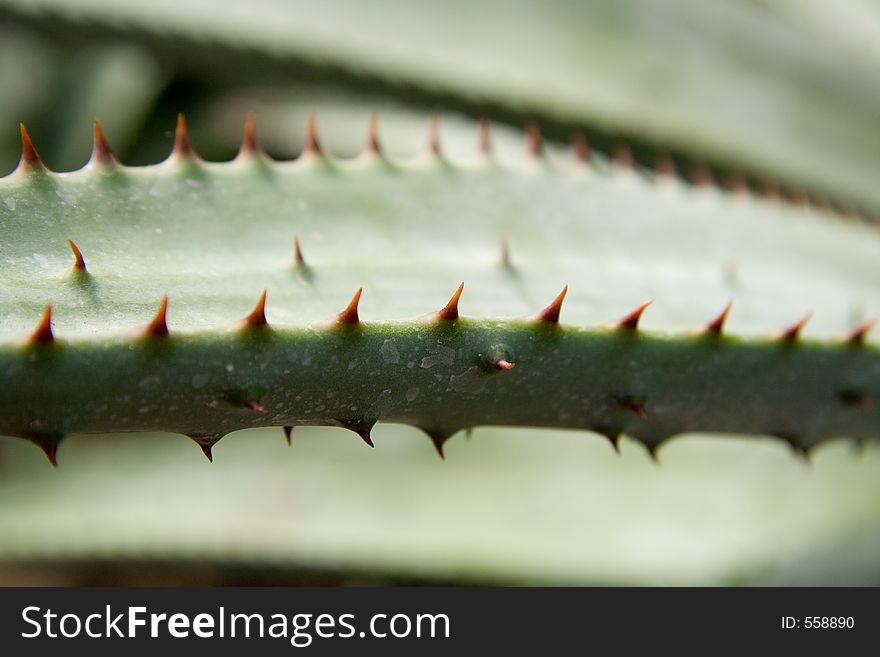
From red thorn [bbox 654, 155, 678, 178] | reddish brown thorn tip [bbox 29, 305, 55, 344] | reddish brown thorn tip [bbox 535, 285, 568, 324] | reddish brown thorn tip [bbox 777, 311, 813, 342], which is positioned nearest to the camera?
reddish brown thorn tip [bbox 29, 305, 55, 344]

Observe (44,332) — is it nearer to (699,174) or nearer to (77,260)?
(77,260)

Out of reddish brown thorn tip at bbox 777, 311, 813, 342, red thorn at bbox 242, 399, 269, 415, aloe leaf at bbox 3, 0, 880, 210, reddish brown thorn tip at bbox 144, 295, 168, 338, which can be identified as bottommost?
red thorn at bbox 242, 399, 269, 415

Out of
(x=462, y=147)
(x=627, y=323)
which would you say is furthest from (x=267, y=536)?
(x=627, y=323)

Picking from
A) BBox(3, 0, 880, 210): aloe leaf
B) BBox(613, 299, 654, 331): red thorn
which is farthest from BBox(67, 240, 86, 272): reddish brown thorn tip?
BBox(3, 0, 880, 210): aloe leaf

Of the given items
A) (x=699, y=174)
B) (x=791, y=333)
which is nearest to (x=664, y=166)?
(x=699, y=174)

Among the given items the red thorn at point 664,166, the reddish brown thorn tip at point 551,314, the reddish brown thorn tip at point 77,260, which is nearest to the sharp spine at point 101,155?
the reddish brown thorn tip at point 77,260

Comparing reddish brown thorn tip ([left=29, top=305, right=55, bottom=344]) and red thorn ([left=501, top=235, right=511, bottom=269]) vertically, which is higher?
red thorn ([left=501, top=235, right=511, bottom=269])

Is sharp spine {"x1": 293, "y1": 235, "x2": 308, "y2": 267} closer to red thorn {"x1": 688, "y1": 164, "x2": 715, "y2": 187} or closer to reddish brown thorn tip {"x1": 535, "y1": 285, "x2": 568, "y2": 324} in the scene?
reddish brown thorn tip {"x1": 535, "y1": 285, "x2": 568, "y2": 324}
